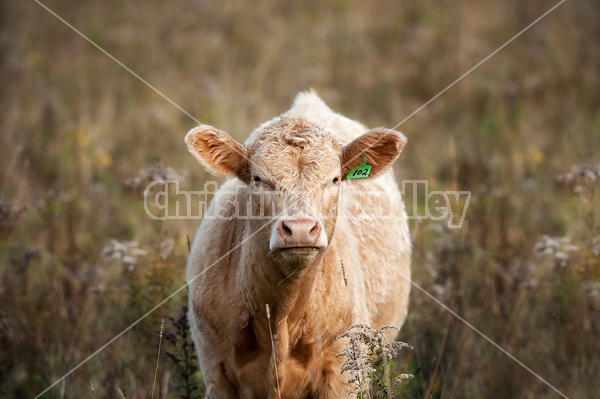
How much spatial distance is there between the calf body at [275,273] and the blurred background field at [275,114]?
53cm

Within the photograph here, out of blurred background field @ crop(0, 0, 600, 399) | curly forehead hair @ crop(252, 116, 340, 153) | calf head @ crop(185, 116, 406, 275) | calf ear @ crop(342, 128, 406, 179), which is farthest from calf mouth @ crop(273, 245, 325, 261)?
blurred background field @ crop(0, 0, 600, 399)

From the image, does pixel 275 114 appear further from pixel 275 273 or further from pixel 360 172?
pixel 275 273

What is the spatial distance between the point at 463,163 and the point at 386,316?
5460 mm

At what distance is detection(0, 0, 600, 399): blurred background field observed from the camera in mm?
5891

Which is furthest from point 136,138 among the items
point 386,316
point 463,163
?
point 386,316

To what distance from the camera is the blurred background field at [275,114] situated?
19.3 ft

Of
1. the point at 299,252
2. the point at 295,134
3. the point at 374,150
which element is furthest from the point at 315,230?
the point at 374,150

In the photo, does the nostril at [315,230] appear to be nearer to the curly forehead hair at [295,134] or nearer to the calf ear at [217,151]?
the curly forehead hair at [295,134]

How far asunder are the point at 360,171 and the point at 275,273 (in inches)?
39.4

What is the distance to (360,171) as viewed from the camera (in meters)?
4.73

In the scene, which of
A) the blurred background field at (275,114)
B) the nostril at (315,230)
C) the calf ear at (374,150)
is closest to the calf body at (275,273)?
the calf ear at (374,150)

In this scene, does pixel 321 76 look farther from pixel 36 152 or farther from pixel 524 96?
pixel 36 152

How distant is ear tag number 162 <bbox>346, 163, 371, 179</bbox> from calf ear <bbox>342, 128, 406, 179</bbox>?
3 centimetres

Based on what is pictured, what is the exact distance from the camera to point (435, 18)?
16734 mm
